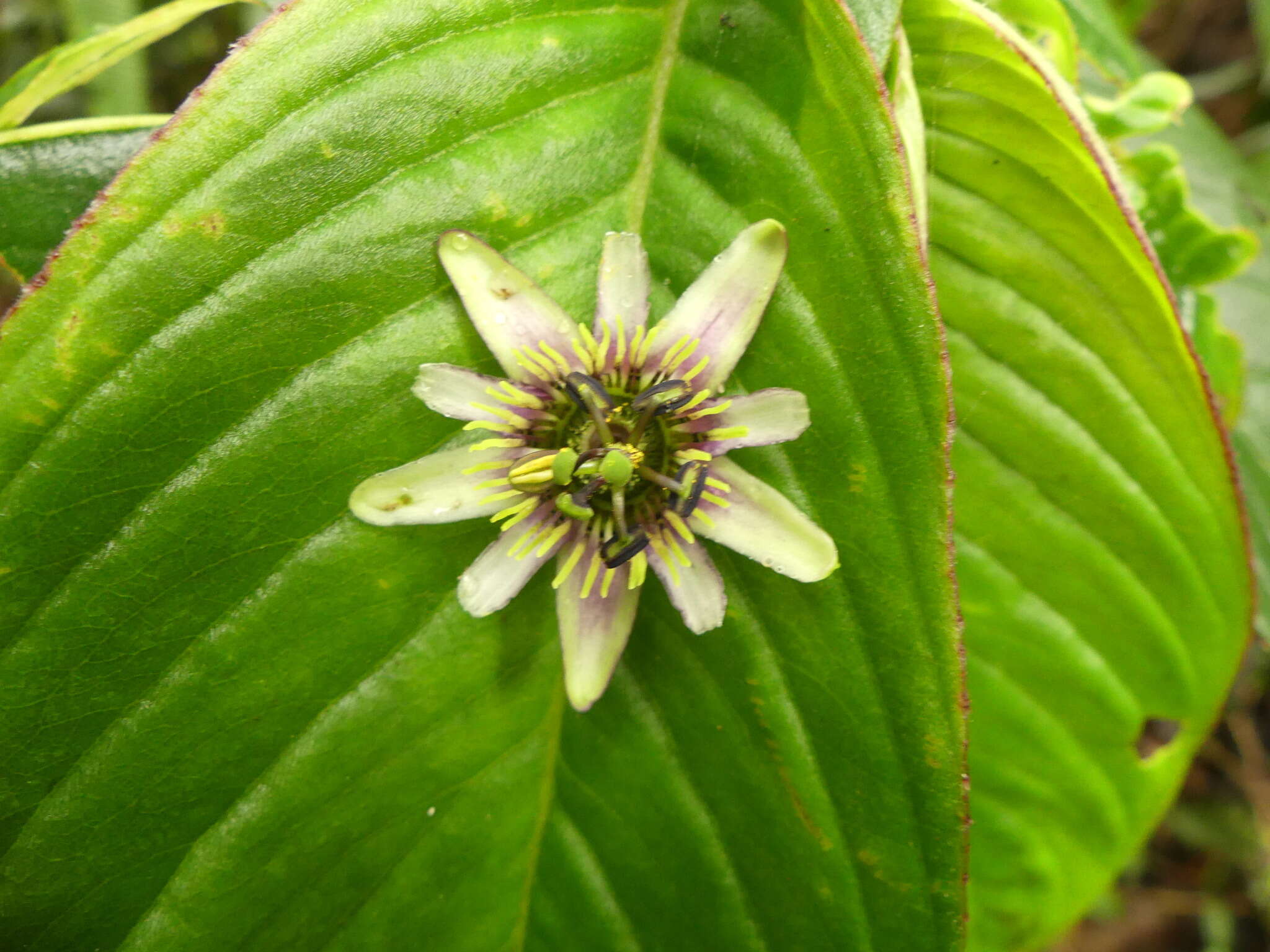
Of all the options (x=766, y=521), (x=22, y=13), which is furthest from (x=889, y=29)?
(x=22, y=13)

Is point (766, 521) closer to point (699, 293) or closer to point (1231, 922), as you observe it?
point (699, 293)

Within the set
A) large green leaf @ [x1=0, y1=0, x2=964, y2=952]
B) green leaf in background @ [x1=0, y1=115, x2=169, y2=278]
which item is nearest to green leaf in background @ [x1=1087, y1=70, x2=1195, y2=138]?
large green leaf @ [x1=0, y1=0, x2=964, y2=952]

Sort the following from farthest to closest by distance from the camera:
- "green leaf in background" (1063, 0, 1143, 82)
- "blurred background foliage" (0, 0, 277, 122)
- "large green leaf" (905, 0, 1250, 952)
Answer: "blurred background foliage" (0, 0, 277, 122)
"green leaf in background" (1063, 0, 1143, 82)
"large green leaf" (905, 0, 1250, 952)

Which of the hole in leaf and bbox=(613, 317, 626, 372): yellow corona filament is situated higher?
bbox=(613, 317, 626, 372): yellow corona filament

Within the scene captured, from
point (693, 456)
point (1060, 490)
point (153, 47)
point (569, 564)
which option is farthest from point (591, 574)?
point (153, 47)

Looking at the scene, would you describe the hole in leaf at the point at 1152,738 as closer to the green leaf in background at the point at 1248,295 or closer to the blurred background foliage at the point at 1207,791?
the blurred background foliage at the point at 1207,791

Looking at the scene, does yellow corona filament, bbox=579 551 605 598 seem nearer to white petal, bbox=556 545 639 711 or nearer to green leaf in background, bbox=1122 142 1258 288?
white petal, bbox=556 545 639 711

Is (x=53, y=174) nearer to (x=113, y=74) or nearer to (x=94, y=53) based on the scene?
(x=94, y=53)
